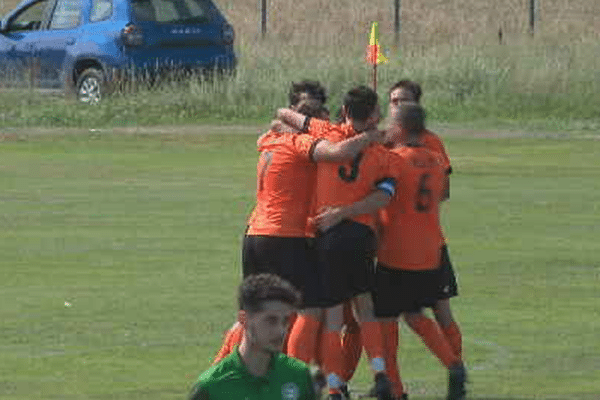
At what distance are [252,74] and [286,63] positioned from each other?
63.5 inches

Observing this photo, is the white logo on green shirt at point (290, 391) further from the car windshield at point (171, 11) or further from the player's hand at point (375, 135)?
the car windshield at point (171, 11)

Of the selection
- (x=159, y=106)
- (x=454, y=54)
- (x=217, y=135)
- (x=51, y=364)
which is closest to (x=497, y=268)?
(x=51, y=364)

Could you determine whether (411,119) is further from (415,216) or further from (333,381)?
(333,381)

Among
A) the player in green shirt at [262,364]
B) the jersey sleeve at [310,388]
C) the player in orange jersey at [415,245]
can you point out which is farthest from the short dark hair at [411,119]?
the jersey sleeve at [310,388]

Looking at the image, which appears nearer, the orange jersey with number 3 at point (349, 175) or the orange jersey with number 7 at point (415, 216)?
the orange jersey with number 3 at point (349, 175)

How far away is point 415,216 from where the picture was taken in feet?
40.1

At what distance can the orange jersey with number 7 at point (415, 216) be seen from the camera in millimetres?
12148

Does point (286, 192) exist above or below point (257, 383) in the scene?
below

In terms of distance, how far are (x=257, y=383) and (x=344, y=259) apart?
4.90 m

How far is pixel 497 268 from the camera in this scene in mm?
18375

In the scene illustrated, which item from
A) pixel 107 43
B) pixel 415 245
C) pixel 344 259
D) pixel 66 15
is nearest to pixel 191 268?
pixel 415 245

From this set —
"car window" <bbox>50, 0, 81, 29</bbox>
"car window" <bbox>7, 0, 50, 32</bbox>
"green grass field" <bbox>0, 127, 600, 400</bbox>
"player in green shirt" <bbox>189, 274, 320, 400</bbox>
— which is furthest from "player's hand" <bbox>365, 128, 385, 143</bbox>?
"car window" <bbox>7, 0, 50, 32</bbox>

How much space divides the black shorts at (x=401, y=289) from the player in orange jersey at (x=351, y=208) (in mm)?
284

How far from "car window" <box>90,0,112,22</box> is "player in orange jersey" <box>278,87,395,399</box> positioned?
76.1 feet
